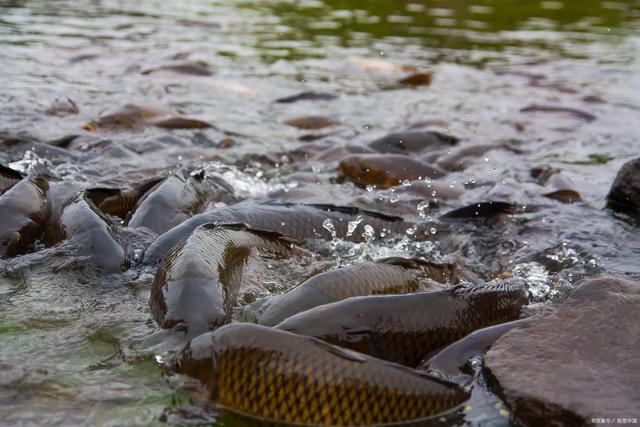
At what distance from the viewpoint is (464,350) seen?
3.08 metres

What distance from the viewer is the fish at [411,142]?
7141 mm

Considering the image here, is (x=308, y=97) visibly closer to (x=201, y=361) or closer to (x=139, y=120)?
(x=139, y=120)

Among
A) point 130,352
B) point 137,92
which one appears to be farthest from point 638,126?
point 130,352

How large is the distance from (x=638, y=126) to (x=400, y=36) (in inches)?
257

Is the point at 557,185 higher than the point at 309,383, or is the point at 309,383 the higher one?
the point at 309,383

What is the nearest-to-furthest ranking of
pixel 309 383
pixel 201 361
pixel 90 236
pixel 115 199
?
Result: 1. pixel 309 383
2. pixel 201 361
3. pixel 90 236
4. pixel 115 199

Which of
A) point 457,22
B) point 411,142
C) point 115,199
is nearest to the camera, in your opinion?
point 115,199

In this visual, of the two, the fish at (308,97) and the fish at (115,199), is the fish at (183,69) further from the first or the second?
the fish at (115,199)

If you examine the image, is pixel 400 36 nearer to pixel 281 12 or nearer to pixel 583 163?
pixel 281 12

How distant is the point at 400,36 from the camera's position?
46.5ft

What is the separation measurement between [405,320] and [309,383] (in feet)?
2.12

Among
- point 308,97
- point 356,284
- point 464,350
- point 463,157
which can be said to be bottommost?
point 463,157

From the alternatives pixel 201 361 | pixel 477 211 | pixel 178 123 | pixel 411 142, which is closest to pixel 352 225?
pixel 477 211

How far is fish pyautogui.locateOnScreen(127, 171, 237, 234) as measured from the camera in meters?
4.50
